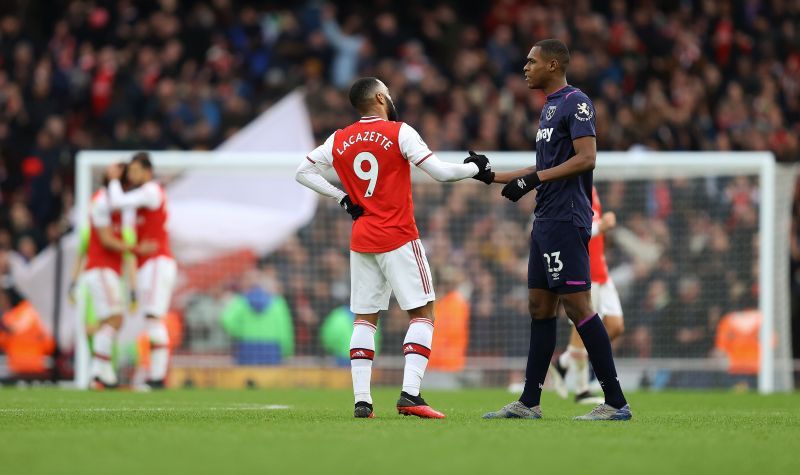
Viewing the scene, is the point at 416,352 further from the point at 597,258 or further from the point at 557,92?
the point at 597,258

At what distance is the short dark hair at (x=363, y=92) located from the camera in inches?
340

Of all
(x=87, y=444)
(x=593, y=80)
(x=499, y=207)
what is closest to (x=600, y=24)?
(x=593, y=80)

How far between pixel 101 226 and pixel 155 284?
0.78m

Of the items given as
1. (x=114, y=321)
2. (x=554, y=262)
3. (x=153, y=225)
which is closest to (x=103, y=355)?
(x=114, y=321)

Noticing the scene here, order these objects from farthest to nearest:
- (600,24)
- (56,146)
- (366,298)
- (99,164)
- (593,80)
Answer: (600,24) → (593,80) → (56,146) → (99,164) → (366,298)

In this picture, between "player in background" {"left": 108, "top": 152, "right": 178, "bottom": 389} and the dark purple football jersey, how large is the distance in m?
6.30

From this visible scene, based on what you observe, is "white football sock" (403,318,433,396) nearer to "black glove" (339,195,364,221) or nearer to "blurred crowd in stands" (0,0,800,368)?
"black glove" (339,195,364,221)

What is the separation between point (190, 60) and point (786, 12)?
9.47 meters

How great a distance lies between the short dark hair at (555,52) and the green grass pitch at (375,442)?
84.4 inches

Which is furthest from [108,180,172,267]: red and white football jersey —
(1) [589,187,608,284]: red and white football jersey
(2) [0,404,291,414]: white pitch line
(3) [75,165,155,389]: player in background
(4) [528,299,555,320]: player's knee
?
(4) [528,299,555,320]: player's knee

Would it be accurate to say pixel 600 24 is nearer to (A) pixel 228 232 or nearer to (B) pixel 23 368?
(A) pixel 228 232

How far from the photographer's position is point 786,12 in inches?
889

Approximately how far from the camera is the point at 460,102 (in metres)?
20.4

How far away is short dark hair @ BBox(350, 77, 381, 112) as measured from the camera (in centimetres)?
865
